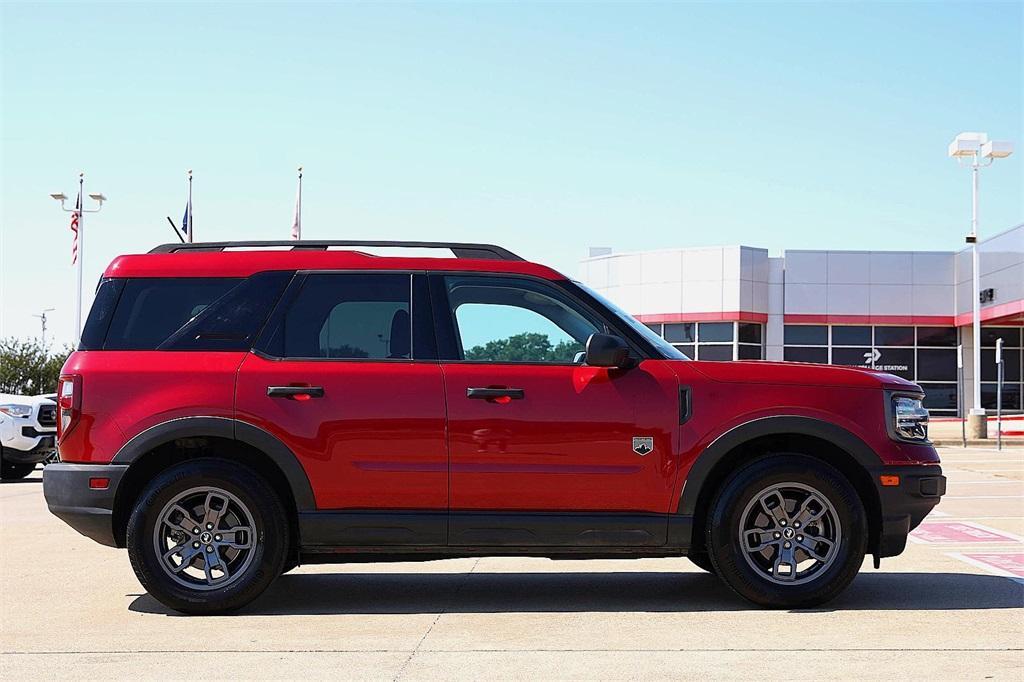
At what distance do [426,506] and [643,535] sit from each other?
1.19 m

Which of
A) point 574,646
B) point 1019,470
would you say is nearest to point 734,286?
point 1019,470

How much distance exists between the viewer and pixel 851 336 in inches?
1750

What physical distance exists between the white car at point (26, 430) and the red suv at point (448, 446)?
10382 millimetres

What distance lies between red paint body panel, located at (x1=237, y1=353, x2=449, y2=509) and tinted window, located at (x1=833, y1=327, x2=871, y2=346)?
39.9m

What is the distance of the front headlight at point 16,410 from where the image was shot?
53.7ft

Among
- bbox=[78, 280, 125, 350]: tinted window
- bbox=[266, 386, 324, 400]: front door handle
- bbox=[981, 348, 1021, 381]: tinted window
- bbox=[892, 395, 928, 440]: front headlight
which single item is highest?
bbox=[981, 348, 1021, 381]: tinted window

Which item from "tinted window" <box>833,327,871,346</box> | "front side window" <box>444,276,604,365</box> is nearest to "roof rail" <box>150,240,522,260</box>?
"front side window" <box>444,276,604,365</box>

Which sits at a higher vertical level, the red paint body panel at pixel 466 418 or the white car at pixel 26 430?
the red paint body panel at pixel 466 418

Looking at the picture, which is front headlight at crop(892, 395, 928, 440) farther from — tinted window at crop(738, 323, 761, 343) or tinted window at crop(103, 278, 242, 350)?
tinted window at crop(738, 323, 761, 343)

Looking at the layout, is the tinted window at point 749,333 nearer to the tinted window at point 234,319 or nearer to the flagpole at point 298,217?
the flagpole at point 298,217

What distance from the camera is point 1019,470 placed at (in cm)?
1975

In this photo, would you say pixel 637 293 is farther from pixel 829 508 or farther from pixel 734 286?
pixel 829 508

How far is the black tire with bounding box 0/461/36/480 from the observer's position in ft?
55.5

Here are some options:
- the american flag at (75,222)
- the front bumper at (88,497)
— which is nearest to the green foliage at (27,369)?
the american flag at (75,222)
